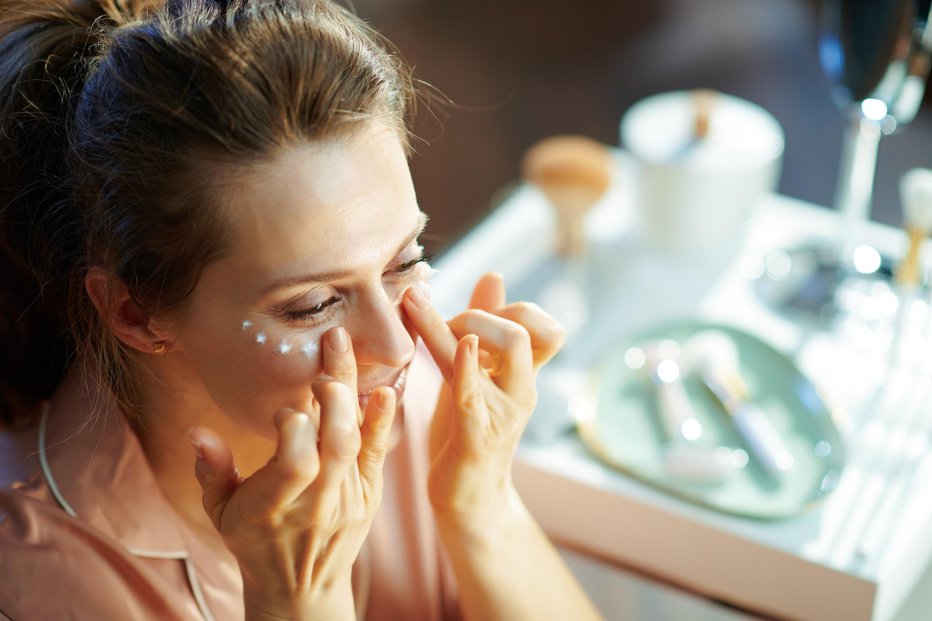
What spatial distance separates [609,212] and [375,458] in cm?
73

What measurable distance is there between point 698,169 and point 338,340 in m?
0.64

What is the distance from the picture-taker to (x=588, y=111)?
2492mm

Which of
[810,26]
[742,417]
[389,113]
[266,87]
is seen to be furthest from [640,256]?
[810,26]

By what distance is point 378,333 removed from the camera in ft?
2.51

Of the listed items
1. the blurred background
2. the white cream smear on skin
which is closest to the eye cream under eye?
the white cream smear on skin

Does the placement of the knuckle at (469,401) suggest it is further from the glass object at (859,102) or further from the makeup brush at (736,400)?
the glass object at (859,102)

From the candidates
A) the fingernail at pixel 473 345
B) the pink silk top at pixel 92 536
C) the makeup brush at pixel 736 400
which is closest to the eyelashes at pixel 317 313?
the fingernail at pixel 473 345

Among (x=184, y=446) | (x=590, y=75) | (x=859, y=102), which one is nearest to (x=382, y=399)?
(x=184, y=446)

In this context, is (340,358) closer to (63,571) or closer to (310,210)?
(310,210)

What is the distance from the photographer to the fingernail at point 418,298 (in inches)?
→ 33.1

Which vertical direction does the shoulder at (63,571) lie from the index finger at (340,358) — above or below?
below

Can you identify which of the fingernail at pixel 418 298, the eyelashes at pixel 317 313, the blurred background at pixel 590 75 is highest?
the eyelashes at pixel 317 313

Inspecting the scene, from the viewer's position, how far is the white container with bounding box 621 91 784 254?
125 cm

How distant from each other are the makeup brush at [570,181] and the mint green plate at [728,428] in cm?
17
